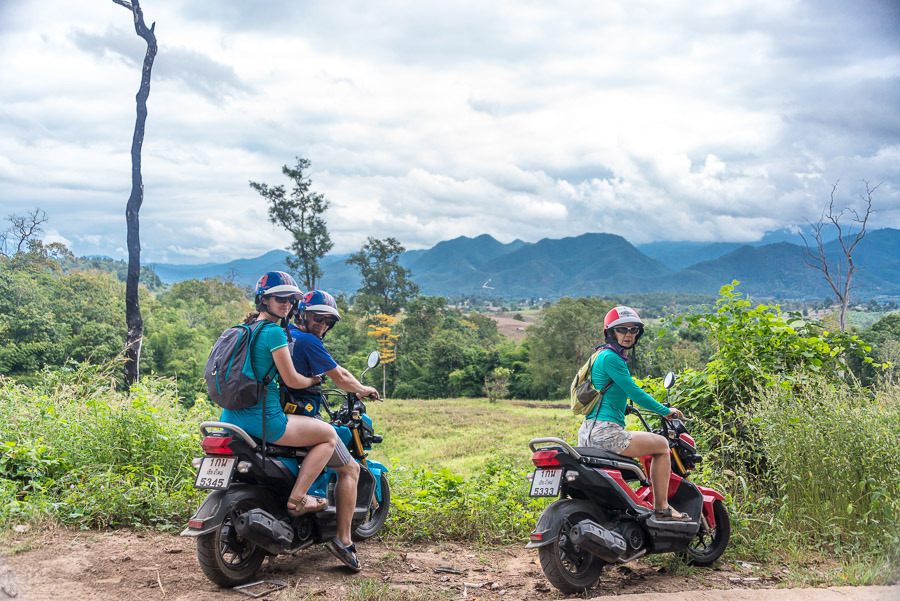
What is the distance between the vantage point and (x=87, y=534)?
5.29 meters

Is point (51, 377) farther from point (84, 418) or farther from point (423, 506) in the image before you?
point (423, 506)

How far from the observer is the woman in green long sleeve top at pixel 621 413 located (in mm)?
4609

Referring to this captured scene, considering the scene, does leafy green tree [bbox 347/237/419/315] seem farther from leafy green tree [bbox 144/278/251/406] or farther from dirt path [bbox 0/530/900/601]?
dirt path [bbox 0/530/900/601]

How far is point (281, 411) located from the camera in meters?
4.45

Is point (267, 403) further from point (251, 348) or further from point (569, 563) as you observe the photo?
point (569, 563)

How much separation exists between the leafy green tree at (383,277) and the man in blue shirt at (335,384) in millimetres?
54054

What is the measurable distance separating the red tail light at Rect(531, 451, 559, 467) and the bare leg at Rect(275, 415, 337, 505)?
1.50 m

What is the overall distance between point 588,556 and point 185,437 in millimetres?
4359

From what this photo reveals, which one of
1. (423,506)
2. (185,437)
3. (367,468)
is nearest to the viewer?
(367,468)

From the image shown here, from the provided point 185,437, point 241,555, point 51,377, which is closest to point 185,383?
point 51,377

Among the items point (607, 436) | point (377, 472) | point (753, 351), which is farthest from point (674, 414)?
point (753, 351)

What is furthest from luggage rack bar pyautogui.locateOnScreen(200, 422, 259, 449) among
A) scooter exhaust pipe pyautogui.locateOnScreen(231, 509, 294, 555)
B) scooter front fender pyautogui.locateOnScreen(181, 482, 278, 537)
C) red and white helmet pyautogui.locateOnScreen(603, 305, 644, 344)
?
red and white helmet pyautogui.locateOnScreen(603, 305, 644, 344)

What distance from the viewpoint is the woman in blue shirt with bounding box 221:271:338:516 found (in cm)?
429

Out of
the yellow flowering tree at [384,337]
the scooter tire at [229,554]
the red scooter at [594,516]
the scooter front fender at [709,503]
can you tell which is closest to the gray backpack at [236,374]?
the scooter tire at [229,554]
